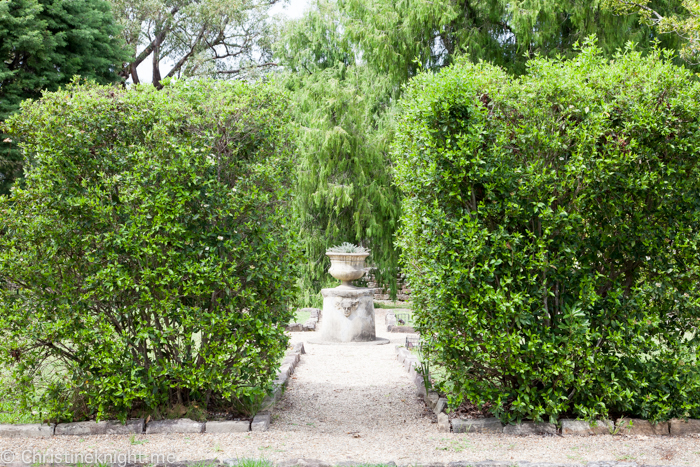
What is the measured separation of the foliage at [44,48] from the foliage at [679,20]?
1315cm

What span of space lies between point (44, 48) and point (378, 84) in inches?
333

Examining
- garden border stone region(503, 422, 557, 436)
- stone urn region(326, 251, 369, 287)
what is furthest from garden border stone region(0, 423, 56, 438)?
stone urn region(326, 251, 369, 287)

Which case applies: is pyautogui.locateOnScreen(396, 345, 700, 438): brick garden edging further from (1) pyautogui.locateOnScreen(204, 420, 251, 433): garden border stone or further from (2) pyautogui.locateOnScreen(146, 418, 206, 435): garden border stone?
(2) pyautogui.locateOnScreen(146, 418, 206, 435): garden border stone

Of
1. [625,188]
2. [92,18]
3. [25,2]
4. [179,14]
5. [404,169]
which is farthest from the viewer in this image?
[179,14]

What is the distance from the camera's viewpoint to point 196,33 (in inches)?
943

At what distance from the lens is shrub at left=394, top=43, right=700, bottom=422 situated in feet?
14.2

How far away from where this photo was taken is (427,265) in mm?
4734

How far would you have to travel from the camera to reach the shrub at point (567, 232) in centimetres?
433

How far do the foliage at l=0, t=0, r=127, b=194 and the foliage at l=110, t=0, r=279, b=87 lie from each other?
5.47 meters

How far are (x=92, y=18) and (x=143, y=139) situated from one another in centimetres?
1358

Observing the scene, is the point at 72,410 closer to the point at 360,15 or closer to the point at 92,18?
the point at 360,15

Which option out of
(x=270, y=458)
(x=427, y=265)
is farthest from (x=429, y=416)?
(x=270, y=458)

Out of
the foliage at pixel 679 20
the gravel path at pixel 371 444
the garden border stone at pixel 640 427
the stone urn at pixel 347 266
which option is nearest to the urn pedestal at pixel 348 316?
the stone urn at pixel 347 266

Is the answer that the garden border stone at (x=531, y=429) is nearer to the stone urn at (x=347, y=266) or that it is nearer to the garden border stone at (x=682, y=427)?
the garden border stone at (x=682, y=427)
